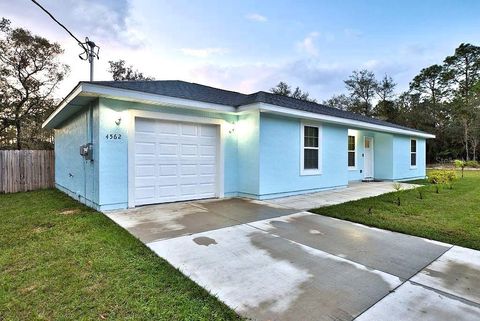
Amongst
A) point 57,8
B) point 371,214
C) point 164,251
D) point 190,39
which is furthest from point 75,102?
point 371,214

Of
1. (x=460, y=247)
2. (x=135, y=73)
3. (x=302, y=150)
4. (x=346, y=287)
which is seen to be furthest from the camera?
(x=135, y=73)

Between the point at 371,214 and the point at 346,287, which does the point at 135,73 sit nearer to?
the point at 371,214

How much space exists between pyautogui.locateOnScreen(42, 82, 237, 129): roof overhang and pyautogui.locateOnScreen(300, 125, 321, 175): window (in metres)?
2.73

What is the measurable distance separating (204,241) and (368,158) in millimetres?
11773

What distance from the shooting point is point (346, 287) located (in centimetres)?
254

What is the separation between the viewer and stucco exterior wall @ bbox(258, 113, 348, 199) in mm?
7438

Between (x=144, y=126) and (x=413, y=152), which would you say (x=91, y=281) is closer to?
(x=144, y=126)

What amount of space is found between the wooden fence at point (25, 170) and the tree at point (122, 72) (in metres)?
13.4

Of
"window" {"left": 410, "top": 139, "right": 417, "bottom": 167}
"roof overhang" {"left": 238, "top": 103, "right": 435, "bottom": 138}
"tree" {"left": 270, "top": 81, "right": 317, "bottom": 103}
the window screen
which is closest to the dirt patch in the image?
"roof overhang" {"left": 238, "top": 103, "right": 435, "bottom": 138}

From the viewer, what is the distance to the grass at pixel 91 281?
2.14 metres

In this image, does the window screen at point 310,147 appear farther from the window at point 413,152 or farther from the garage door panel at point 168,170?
the window at point 413,152

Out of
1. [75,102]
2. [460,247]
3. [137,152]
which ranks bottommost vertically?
[460,247]

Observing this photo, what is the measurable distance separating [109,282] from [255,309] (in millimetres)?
1548

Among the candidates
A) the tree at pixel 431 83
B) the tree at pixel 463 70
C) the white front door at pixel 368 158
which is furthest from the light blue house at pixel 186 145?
the tree at pixel 431 83
